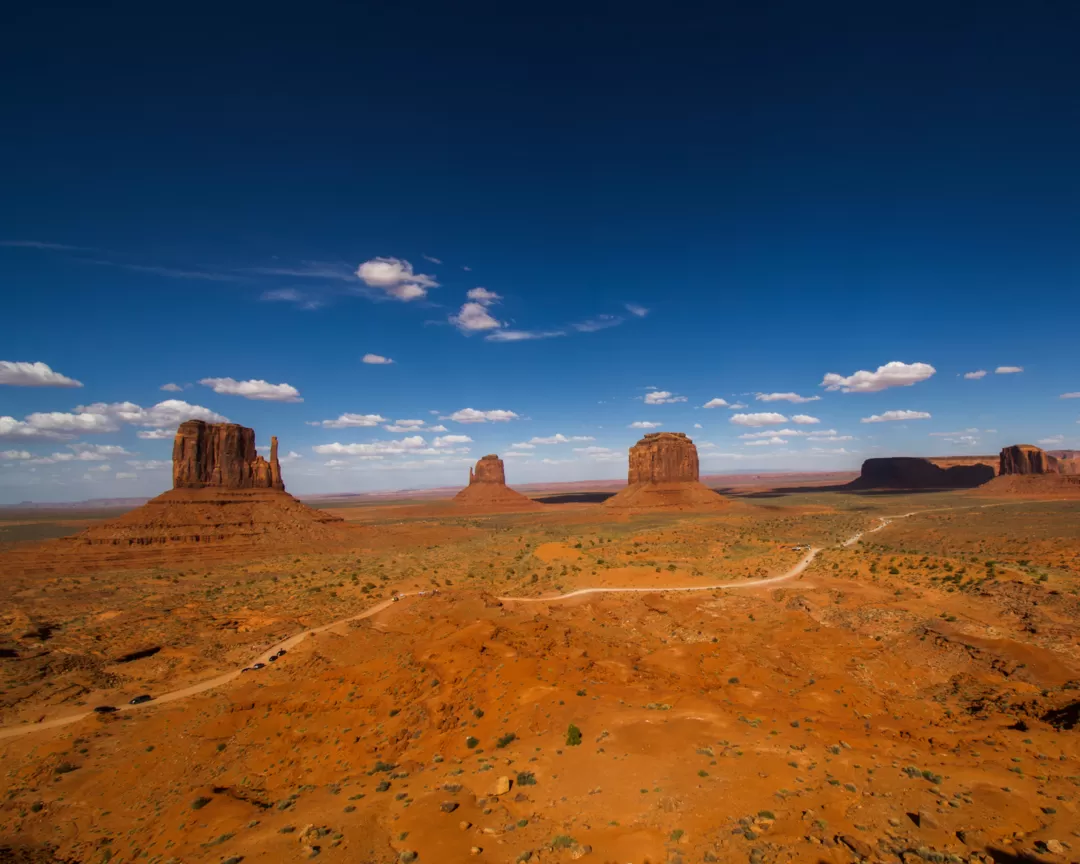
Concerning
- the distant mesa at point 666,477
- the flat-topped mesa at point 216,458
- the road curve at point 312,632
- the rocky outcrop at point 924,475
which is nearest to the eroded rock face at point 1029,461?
the rocky outcrop at point 924,475

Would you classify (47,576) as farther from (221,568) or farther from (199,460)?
(199,460)

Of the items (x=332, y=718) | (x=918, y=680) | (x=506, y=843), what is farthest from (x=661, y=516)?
(x=506, y=843)

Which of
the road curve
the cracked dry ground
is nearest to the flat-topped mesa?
the road curve

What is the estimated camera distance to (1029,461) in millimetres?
137375

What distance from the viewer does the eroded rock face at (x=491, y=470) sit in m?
179

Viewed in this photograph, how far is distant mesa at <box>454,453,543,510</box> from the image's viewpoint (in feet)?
562

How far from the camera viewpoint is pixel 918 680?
2194cm

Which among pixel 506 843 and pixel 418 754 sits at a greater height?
pixel 506 843

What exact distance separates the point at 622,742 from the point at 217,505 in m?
82.3

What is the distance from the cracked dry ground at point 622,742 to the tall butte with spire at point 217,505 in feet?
172

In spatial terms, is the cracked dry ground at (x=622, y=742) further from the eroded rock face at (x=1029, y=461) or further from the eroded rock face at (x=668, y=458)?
the eroded rock face at (x=1029, y=461)

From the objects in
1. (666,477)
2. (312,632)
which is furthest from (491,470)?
(312,632)

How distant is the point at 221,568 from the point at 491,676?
54.0 metres

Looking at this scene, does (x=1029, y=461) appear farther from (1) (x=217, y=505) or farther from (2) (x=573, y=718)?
(1) (x=217, y=505)
